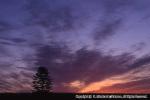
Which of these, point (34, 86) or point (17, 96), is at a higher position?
point (34, 86)

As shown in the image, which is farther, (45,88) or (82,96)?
(45,88)

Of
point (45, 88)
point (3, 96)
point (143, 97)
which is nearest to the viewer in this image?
point (3, 96)

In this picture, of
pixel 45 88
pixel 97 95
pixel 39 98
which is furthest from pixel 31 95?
pixel 45 88

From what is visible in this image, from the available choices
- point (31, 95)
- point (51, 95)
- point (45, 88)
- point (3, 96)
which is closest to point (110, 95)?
point (51, 95)

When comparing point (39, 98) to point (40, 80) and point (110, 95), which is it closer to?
point (110, 95)

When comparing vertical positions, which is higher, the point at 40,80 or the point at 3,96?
the point at 40,80

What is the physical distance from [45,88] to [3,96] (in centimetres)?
4947

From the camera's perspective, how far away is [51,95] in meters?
42.4

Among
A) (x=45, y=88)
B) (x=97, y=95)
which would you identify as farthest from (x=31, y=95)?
(x=45, y=88)

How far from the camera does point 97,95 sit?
42.2m

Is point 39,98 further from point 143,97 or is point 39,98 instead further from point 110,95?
point 143,97

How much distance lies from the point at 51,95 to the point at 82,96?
4150mm

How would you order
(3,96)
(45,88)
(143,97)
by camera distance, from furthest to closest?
(45,88), (143,97), (3,96)

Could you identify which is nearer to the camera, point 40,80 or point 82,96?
point 82,96
